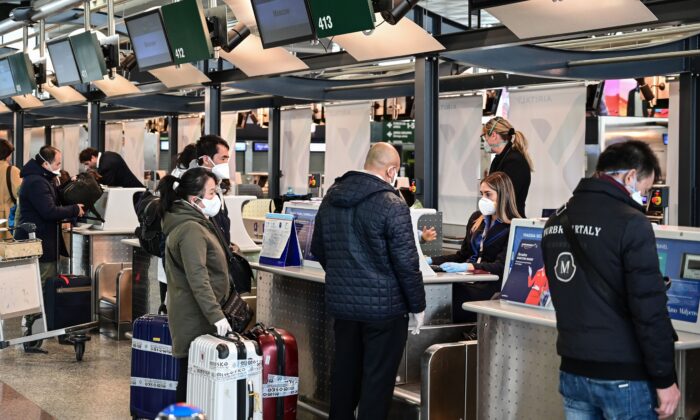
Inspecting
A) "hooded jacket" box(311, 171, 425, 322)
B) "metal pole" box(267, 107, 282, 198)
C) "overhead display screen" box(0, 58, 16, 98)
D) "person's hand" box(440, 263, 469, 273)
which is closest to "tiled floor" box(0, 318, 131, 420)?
"hooded jacket" box(311, 171, 425, 322)

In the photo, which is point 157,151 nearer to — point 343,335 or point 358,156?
point 358,156

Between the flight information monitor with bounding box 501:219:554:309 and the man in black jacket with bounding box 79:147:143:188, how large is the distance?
614cm

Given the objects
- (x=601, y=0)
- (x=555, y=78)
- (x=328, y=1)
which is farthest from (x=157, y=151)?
(x=601, y=0)

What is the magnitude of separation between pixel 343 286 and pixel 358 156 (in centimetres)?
544

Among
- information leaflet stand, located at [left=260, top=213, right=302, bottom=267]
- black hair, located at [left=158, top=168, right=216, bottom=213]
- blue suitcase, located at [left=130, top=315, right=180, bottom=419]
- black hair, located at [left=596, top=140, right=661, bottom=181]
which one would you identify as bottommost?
blue suitcase, located at [left=130, top=315, right=180, bottom=419]

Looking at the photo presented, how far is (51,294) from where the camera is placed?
8062 mm

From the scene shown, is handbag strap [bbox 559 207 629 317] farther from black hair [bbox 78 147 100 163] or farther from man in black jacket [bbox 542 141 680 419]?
black hair [bbox 78 147 100 163]

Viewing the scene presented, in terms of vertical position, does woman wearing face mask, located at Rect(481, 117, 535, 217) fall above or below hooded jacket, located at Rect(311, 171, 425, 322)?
above

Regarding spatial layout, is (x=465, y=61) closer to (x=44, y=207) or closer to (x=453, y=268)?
(x=453, y=268)

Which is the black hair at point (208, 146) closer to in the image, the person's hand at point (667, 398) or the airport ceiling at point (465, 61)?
the airport ceiling at point (465, 61)

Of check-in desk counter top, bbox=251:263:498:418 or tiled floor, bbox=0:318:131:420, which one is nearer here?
check-in desk counter top, bbox=251:263:498:418

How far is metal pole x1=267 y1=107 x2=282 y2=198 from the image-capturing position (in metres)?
11.5

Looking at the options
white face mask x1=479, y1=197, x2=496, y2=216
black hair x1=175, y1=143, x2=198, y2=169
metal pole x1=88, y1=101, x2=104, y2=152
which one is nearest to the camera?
white face mask x1=479, y1=197, x2=496, y2=216

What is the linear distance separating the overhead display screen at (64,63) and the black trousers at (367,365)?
21.0 ft
